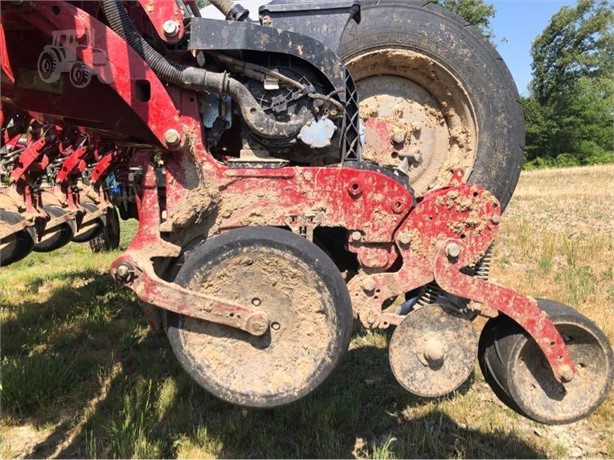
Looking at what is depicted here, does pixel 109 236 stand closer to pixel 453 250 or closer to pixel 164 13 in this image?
pixel 164 13

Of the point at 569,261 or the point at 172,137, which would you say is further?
the point at 569,261

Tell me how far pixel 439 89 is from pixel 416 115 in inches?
8.6

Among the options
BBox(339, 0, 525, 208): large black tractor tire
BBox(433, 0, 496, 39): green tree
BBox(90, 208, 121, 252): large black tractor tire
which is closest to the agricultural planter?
BBox(339, 0, 525, 208): large black tractor tire

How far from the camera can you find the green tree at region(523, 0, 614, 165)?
4619 cm

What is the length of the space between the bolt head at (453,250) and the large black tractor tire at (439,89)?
0.95 meters

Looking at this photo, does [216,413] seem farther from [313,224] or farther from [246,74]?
[246,74]

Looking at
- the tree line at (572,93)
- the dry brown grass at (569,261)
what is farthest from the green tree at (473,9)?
the dry brown grass at (569,261)

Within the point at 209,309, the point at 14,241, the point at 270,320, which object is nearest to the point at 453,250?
the point at 270,320

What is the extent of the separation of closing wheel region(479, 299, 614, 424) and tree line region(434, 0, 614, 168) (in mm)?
47684

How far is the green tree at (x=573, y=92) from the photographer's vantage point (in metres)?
46.2

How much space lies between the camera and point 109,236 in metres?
8.59

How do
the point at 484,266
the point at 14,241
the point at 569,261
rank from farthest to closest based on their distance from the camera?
1. the point at 569,261
2. the point at 14,241
3. the point at 484,266

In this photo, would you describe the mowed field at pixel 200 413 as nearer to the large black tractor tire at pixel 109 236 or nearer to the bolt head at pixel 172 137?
the bolt head at pixel 172 137

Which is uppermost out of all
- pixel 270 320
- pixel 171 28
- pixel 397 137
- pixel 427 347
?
pixel 171 28
